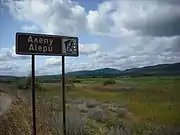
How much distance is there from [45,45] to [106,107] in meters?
0.92

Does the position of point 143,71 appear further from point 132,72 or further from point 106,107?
point 106,107

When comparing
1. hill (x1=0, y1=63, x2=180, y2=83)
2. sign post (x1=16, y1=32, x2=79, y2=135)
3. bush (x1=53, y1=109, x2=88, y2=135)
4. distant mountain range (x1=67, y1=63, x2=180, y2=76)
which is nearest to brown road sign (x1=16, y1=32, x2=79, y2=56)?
sign post (x1=16, y1=32, x2=79, y2=135)

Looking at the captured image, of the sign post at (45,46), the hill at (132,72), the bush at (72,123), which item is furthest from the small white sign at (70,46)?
the bush at (72,123)

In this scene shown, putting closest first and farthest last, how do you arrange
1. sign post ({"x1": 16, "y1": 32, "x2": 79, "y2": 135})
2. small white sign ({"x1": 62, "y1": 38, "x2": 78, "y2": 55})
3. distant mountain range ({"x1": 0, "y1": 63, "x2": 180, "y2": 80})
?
1. sign post ({"x1": 16, "y1": 32, "x2": 79, "y2": 135})
2. small white sign ({"x1": 62, "y1": 38, "x2": 78, "y2": 55})
3. distant mountain range ({"x1": 0, "y1": 63, "x2": 180, "y2": 80})

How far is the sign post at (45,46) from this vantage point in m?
4.34

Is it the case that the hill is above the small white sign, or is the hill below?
below

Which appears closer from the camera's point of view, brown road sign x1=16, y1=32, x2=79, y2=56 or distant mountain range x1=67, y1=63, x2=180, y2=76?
brown road sign x1=16, y1=32, x2=79, y2=56

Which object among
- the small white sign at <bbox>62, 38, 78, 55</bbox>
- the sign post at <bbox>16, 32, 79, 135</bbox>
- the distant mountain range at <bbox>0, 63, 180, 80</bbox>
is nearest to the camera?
the sign post at <bbox>16, 32, 79, 135</bbox>

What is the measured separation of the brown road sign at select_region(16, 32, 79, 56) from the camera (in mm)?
4344

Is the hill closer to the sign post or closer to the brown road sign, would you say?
the sign post

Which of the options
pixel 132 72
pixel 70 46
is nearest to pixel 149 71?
pixel 132 72

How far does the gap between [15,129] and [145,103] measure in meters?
1.40

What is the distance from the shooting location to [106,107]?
4719 mm

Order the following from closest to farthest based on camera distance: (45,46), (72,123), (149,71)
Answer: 1. (45,46)
2. (72,123)
3. (149,71)
